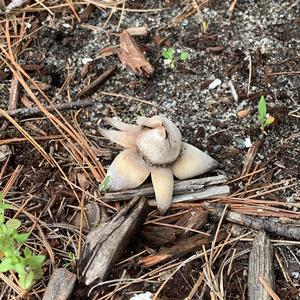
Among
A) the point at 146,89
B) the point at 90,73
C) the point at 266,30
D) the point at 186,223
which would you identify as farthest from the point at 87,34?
the point at 186,223

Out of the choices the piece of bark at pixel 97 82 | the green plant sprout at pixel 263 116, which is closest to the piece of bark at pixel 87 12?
the piece of bark at pixel 97 82

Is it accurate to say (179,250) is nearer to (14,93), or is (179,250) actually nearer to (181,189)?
(181,189)

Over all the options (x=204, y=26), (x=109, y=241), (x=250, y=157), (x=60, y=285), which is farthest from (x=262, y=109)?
(x=60, y=285)

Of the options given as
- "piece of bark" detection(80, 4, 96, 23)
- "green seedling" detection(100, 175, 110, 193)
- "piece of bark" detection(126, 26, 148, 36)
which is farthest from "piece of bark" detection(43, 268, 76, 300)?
"piece of bark" detection(80, 4, 96, 23)

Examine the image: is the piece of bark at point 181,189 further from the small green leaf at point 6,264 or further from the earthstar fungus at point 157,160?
the small green leaf at point 6,264

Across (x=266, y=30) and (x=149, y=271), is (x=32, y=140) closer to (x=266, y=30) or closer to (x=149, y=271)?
(x=149, y=271)
